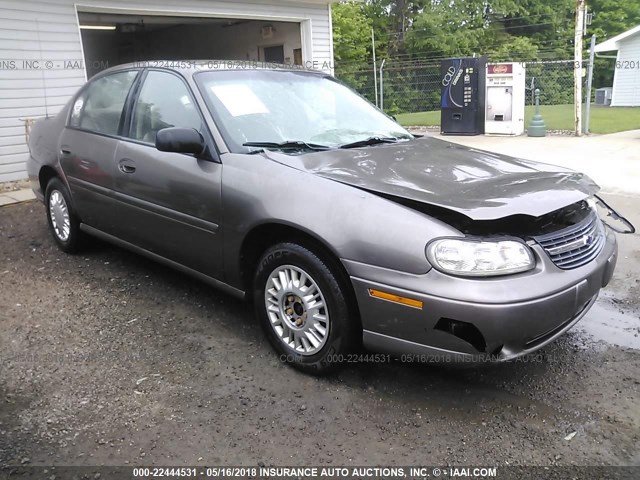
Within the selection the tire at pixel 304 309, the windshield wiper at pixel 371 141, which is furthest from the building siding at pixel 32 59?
the tire at pixel 304 309

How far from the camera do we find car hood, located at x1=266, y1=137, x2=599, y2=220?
2.69 m

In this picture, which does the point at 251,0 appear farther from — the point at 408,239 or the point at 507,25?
the point at 507,25

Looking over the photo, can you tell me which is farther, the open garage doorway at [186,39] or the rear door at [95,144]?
the open garage doorway at [186,39]

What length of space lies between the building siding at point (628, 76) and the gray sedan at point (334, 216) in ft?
90.2

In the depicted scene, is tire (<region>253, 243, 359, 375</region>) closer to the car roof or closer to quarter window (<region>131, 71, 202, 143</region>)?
quarter window (<region>131, 71, 202, 143</region>)

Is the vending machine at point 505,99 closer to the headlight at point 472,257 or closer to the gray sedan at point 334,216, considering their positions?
the gray sedan at point 334,216

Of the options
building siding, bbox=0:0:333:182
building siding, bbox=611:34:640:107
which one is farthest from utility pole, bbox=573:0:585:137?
building siding, bbox=611:34:640:107

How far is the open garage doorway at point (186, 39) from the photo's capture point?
13367mm

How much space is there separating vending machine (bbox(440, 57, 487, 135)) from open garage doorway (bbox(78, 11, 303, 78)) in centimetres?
402

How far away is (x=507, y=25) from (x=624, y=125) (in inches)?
1052

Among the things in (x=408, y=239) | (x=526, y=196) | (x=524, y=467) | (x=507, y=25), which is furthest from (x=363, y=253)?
(x=507, y=25)

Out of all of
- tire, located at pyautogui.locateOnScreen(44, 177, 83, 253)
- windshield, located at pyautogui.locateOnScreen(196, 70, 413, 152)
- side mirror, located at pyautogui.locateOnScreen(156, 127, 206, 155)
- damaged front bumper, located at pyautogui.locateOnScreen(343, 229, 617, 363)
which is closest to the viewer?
Answer: damaged front bumper, located at pyautogui.locateOnScreen(343, 229, 617, 363)

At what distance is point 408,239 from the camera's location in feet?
8.53

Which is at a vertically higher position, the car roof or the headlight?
the car roof
